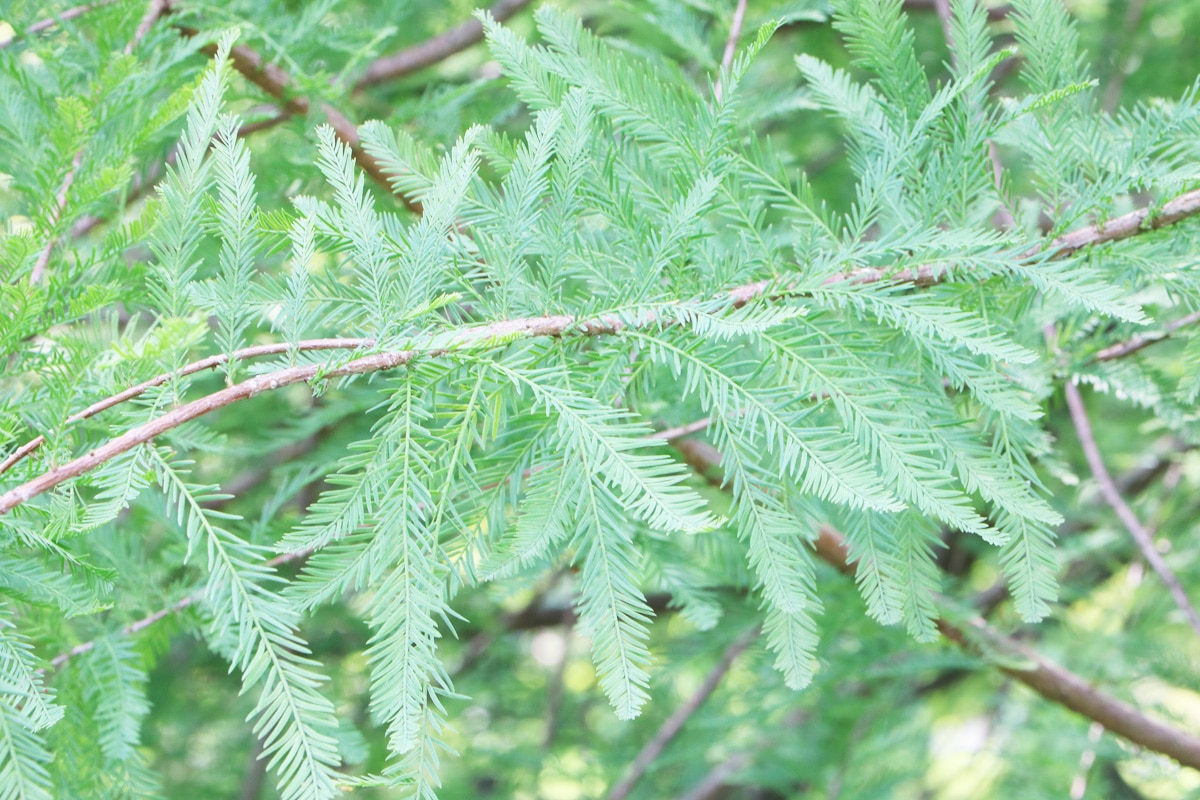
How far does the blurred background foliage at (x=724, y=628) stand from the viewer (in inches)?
55.7

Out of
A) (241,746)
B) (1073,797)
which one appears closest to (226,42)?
(1073,797)

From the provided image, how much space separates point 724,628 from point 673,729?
1.63 feet

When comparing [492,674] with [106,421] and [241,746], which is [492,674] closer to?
[241,746]

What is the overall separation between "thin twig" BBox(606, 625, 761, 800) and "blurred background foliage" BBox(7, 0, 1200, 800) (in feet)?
0.10

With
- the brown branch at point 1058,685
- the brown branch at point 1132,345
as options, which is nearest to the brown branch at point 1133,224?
the brown branch at point 1132,345

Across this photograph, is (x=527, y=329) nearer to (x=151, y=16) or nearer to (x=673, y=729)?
(x=151, y=16)

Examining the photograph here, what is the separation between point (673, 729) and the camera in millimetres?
1984

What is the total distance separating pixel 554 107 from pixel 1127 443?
2037 mm

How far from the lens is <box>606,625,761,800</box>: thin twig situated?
188 cm

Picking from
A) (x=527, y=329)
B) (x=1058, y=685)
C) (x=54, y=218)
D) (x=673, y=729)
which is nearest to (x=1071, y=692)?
(x=1058, y=685)

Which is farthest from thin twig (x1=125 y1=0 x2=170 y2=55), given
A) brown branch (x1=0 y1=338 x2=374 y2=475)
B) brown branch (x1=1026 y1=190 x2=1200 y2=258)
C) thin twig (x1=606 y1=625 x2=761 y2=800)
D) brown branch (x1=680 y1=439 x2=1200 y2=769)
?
thin twig (x1=606 y1=625 x2=761 y2=800)

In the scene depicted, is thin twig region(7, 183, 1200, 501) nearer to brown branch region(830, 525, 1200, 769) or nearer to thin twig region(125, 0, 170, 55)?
brown branch region(830, 525, 1200, 769)

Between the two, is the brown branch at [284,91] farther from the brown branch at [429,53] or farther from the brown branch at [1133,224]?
the brown branch at [1133,224]

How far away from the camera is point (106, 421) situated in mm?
852
